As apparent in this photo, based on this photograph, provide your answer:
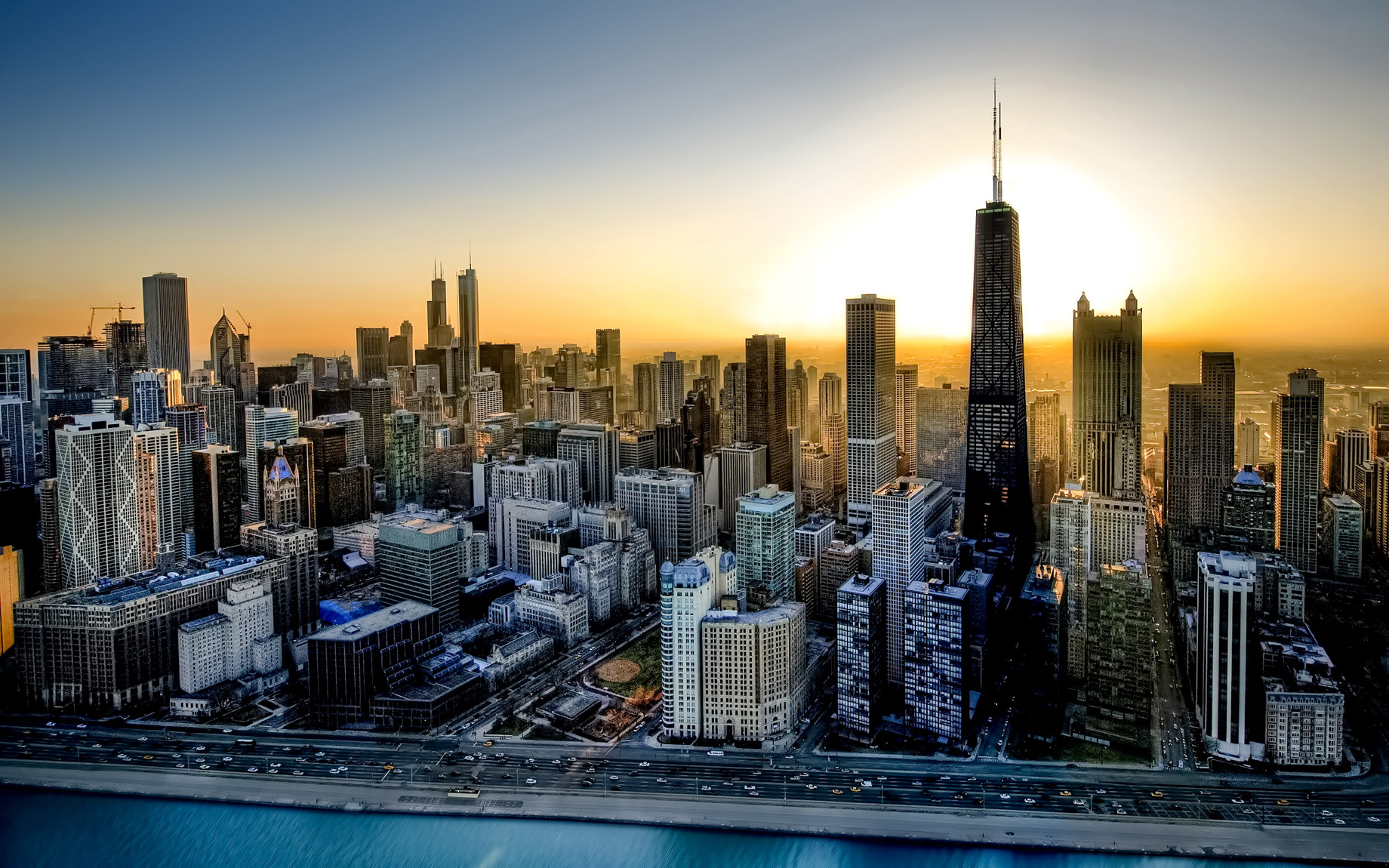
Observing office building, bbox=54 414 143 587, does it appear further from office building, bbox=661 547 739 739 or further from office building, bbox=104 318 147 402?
office building, bbox=661 547 739 739

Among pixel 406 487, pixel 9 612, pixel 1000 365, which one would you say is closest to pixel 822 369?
pixel 1000 365

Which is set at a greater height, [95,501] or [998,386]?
[998,386]

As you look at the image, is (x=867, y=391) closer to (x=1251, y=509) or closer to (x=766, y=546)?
(x=766, y=546)

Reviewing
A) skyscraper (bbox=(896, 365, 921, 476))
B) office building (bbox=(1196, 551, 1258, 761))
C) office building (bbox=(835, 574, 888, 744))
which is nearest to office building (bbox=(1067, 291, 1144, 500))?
skyscraper (bbox=(896, 365, 921, 476))

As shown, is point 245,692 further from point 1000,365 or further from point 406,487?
point 1000,365

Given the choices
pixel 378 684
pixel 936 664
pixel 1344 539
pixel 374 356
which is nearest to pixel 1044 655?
pixel 936 664

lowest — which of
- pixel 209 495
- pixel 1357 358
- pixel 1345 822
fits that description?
pixel 1345 822
